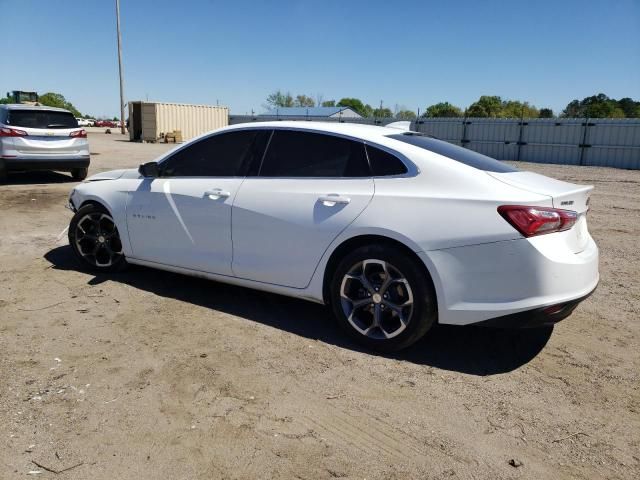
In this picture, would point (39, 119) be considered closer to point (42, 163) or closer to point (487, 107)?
point (42, 163)

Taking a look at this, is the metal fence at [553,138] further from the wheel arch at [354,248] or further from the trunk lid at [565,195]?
the wheel arch at [354,248]

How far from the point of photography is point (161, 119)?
3419cm

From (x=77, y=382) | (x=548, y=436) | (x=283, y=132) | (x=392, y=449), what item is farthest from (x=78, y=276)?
(x=548, y=436)

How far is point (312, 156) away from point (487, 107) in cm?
5825

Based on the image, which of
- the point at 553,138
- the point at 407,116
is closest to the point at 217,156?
the point at 553,138

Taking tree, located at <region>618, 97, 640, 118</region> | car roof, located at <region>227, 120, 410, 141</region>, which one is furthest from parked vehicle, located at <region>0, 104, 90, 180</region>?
tree, located at <region>618, 97, 640, 118</region>

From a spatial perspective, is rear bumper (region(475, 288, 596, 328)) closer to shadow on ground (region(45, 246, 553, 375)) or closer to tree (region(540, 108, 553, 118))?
shadow on ground (region(45, 246, 553, 375))

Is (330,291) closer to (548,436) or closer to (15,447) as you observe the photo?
(548,436)

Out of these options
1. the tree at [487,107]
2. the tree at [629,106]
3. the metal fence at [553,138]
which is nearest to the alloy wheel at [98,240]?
the metal fence at [553,138]

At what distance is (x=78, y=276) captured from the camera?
17.7ft

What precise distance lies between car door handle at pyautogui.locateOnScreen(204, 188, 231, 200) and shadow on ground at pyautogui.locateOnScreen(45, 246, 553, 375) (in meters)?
0.96

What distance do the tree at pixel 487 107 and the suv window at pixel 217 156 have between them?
4948 centimetres

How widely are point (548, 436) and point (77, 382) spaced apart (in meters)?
2.76

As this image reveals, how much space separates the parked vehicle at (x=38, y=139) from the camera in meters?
10.8
